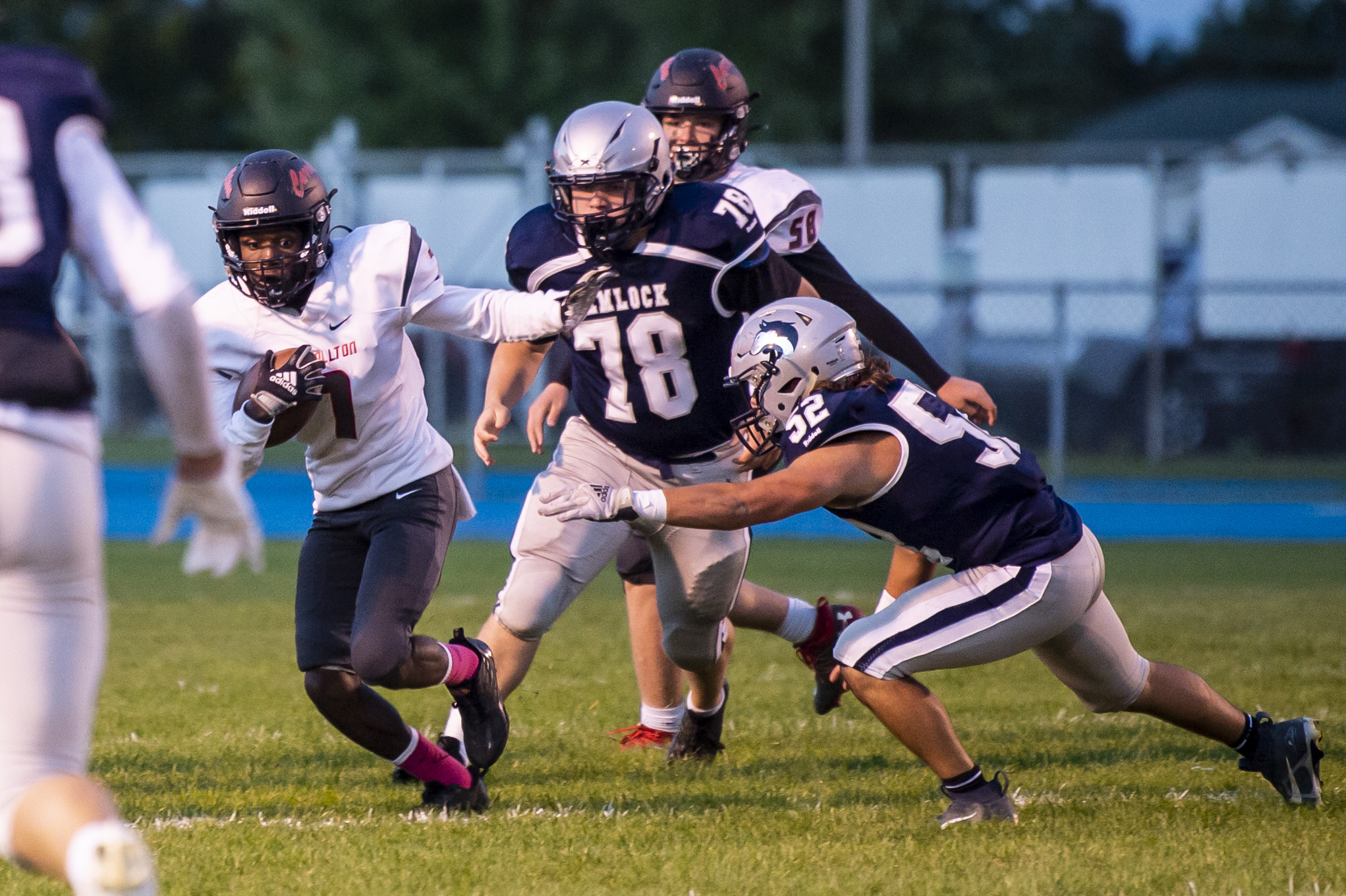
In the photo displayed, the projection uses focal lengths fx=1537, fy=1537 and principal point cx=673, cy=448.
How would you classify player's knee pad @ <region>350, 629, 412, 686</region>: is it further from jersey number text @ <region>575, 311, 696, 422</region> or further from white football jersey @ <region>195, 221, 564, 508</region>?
jersey number text @ <region>575, 311, 696, 422</region>

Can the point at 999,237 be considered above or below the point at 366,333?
below

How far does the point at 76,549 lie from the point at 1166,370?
14471 millimetres

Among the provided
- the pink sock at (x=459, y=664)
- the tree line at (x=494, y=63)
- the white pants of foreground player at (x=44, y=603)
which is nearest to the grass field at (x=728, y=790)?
the pink sock at (x=459, y=664)

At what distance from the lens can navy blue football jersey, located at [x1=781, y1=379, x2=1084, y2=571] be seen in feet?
12.5

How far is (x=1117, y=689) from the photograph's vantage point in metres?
4.00

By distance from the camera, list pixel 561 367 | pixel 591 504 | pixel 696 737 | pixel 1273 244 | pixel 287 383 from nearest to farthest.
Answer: pixel 591 504 → pixel 287 383 → pixel 696 737 → pixel 561 367 → pixel 1273 244

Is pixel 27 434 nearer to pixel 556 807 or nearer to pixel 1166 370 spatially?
pixel 556 807

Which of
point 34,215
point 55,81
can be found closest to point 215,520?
point 34,215

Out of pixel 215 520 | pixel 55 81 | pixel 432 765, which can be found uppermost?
pixel 55 81

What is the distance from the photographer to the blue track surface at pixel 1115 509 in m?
11.8

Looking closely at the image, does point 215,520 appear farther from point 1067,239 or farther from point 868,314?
point 1067,239

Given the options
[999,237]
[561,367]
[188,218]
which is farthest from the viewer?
[188,218]

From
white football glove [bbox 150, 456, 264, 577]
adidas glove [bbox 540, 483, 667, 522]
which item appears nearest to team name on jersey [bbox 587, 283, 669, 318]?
adidas glove [bbox 540, 483, 667, 522]

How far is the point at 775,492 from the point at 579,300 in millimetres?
754
